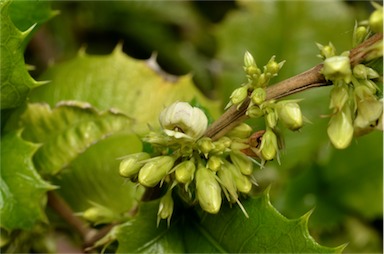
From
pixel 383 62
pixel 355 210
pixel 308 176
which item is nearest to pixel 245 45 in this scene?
pixel 308 176

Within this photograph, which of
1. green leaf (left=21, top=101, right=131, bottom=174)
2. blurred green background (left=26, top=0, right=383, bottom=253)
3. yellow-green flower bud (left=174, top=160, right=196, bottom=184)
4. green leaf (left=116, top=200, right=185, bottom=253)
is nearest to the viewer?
yellow-green flower bud (left=174, top=160, right=196, bottom=184)

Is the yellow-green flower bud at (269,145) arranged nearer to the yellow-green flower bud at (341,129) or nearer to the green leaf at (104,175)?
the yellow-green flower bud at (341,129)

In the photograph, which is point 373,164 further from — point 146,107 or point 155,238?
point 155,238

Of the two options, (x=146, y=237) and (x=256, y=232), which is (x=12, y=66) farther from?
(x=256, y=232)

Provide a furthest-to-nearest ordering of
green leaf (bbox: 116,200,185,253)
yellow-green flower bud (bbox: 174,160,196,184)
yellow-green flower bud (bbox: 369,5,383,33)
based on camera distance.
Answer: green leaf (bbox: 116,200,185,253), yellow-green flower bud (bbox: 174,160,196,184), yellow-green flower bud (bbox: 369,5,383,33)

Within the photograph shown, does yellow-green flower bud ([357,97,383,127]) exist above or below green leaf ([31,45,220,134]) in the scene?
above

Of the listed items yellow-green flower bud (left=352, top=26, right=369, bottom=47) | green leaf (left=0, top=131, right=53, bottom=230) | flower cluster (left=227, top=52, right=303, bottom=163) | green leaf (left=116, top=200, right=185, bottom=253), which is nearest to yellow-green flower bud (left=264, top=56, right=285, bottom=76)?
flower cluster (left=227, top=52, right=303, bottom=163)

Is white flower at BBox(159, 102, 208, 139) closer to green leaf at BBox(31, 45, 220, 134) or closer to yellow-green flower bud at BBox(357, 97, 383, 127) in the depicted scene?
yellow-green flower bud at BBox(357, 97, 383, 127)
